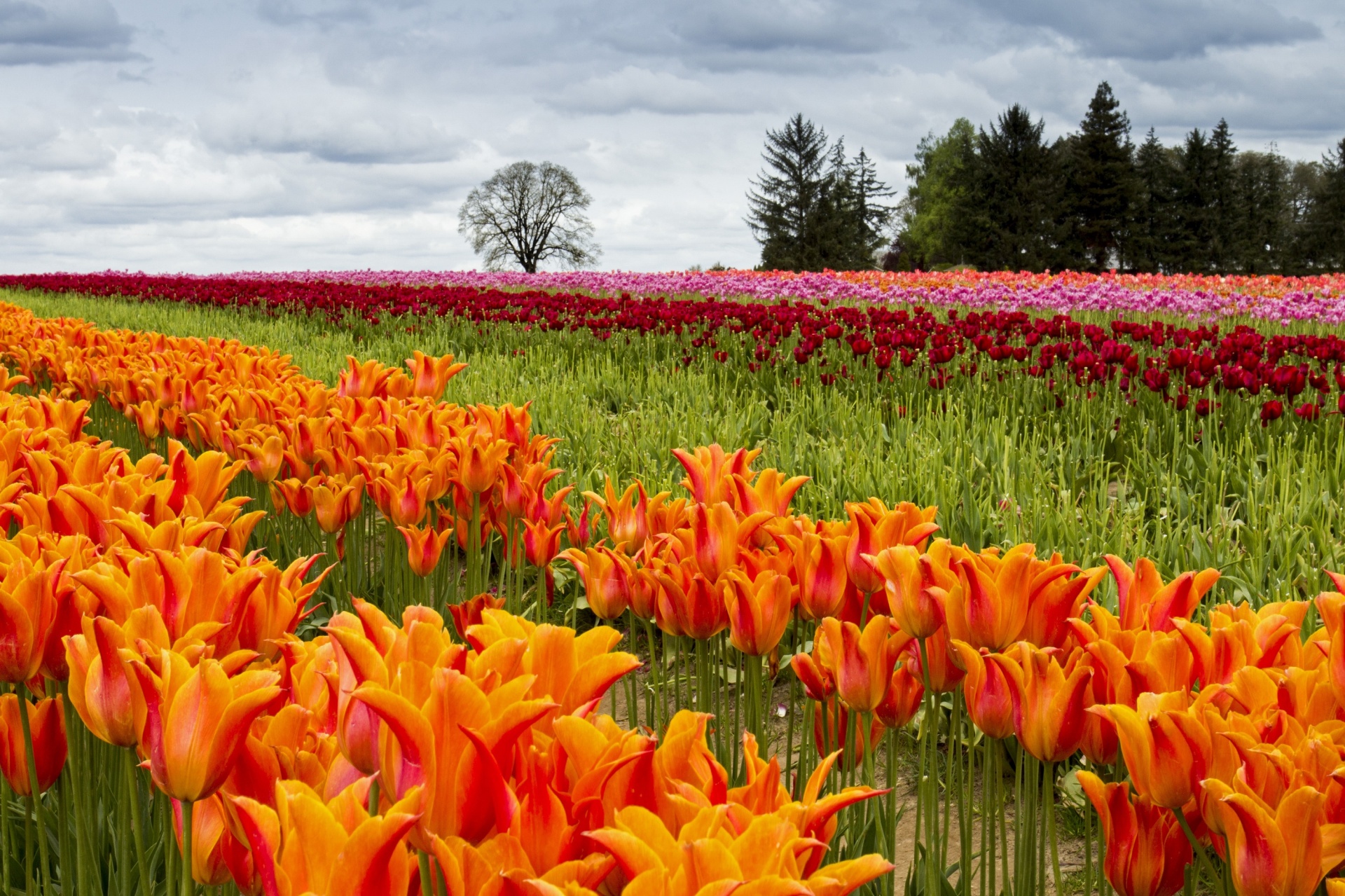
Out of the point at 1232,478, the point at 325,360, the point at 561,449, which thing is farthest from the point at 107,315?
the point at 1232,478

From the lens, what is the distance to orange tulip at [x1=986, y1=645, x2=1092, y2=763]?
1.29 m

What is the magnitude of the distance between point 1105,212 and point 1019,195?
12.2ft

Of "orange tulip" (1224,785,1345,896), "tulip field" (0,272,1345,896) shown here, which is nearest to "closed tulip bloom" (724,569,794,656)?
"tulip field" (0,272,1345,896)

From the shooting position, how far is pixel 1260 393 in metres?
7.25

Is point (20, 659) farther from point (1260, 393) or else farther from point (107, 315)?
point (107, 315)

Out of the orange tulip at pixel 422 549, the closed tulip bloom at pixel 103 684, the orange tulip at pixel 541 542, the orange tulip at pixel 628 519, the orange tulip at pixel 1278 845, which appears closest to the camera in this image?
the orange tulip at pixel 1278 845

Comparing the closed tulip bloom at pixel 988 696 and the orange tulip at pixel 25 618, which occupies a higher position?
the orange tulip at pixel 25 618

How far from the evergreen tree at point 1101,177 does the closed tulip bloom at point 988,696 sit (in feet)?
161

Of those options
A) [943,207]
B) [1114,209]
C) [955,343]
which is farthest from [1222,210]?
[955,343]

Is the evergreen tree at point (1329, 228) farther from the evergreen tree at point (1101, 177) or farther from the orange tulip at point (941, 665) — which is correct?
the orange tulip at point (941, 665)

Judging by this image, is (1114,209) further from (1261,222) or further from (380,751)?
(380,751)

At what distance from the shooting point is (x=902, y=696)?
1.64 metres

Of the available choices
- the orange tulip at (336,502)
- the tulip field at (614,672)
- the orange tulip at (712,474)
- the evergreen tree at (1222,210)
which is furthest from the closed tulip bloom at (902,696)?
the evergreen tree at (1222,210)

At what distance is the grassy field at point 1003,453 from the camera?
402cm
